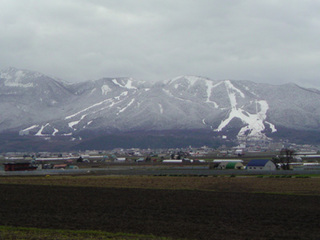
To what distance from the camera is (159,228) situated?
18.6 meters

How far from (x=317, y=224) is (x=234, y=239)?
190 inches

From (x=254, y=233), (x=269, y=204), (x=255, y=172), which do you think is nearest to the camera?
(x=254, y=233)

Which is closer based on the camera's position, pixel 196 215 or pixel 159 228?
pixel 159 228

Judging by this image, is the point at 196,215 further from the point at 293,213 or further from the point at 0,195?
the point at 0,195

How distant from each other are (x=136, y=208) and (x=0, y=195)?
40.9 ft

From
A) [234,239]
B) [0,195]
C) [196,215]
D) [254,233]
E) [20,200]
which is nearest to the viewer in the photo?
[234,239]

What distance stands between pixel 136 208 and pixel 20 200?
27.0ft

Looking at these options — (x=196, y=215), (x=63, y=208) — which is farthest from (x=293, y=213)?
(x=63, y=208)

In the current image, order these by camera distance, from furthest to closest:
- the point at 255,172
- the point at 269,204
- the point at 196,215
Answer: the point at 255,172 → the point at 269,204 → the point at 196,215

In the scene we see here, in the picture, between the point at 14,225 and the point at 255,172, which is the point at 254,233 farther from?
the point at 255,172

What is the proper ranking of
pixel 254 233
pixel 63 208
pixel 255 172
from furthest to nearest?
pixel 255 172 < pixel 63 208 < pixel 254 233

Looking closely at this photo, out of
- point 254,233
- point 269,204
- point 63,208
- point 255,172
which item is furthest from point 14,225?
point 255,172

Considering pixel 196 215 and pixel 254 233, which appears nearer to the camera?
pixel 254 233

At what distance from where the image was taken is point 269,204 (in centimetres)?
2633
